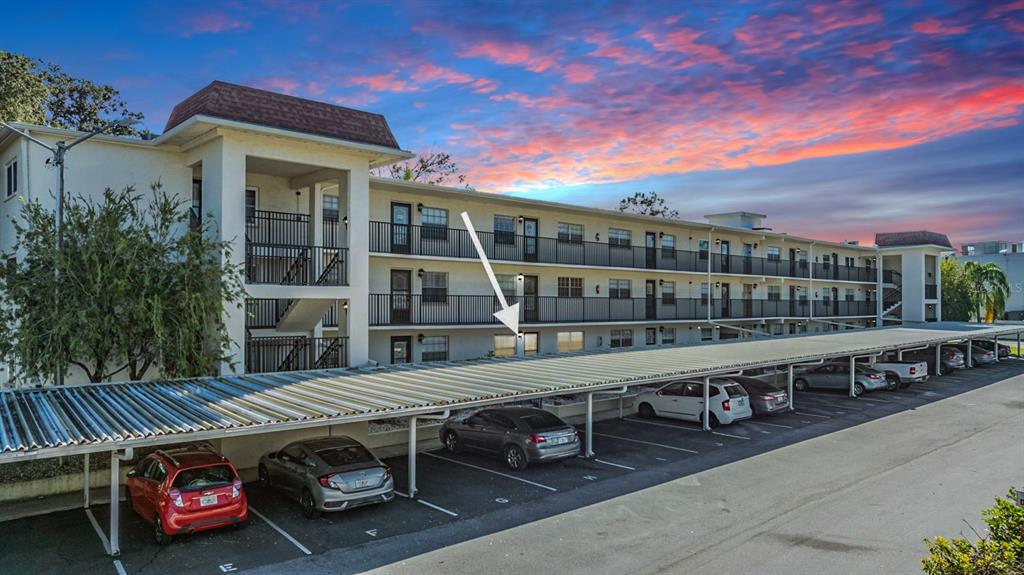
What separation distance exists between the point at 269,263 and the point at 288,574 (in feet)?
34.9

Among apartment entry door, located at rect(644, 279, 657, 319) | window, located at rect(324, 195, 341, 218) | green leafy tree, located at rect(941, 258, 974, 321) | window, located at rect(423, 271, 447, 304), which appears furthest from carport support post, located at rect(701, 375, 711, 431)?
green leafy tree, located at rect(941, 258, 974, 321)

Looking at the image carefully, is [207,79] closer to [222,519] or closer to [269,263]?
[269,263]

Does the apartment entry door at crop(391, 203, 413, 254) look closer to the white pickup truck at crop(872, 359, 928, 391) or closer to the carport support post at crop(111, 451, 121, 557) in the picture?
the carport support post at crop(111, 451, 121, 557)

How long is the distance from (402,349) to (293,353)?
6.86 meters

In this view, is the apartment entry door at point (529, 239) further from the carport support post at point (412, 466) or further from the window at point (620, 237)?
the carport support post at point (412, 466)

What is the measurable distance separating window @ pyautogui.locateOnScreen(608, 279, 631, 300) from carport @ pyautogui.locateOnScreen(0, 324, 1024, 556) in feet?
35.5

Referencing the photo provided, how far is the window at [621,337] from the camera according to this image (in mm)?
31038

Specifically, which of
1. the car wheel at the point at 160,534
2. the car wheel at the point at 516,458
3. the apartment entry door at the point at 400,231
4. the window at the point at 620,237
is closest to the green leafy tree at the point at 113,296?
the car wheel at the point at 160,534

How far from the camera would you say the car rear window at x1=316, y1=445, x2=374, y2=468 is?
39.6ft

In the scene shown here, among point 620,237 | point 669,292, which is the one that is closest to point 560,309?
point 620,237

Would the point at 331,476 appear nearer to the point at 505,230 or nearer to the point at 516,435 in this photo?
the point at 516,435

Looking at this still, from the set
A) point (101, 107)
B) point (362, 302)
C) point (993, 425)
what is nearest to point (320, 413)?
point (362, 302)

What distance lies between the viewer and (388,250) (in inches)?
864

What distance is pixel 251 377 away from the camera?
14.7 meters
